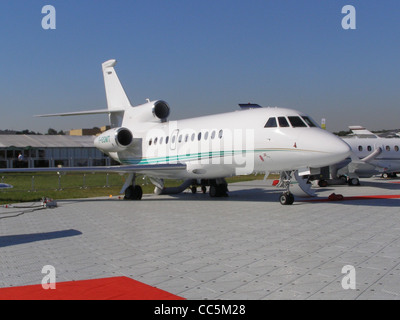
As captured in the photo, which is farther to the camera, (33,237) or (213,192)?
A: (213,192)

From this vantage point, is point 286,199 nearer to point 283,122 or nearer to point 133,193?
point 283,122

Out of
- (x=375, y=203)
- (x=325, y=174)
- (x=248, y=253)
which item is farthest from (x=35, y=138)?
(x=248, y=253)

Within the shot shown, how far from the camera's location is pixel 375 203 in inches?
638

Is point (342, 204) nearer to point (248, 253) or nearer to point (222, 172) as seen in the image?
point (222, 172)

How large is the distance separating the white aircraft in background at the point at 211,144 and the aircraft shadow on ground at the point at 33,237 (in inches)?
273

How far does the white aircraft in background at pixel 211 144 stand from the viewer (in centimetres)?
1446

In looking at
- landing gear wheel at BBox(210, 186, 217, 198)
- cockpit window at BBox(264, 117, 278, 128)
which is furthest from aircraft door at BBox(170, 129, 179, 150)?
cockpit window at BBox(264, 117, 278, 128)

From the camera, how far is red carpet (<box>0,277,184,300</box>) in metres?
5.51

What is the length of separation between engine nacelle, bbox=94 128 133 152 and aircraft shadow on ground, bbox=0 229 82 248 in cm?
1112

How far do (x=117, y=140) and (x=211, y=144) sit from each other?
625cm

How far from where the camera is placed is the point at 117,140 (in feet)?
70.2
